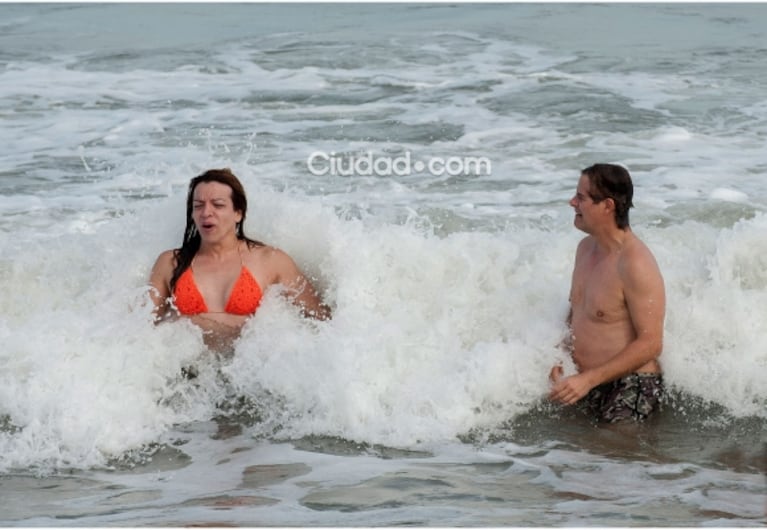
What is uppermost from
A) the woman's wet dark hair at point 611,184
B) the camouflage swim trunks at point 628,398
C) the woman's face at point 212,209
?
the woman's wet dark hair at point 611,184

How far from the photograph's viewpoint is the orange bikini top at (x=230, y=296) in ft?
20.5

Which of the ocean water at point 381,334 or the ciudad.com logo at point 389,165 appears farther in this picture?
the ciudad.com logo at point 389,165

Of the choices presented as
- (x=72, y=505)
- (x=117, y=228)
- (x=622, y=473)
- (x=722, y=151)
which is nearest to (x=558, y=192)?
(x=722, y=151)

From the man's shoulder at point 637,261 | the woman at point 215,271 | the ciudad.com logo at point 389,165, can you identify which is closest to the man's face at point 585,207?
the man's shoulder at point 637,261

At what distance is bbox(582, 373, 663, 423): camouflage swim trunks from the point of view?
5.69 m

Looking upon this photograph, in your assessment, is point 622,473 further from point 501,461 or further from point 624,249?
point 624,249

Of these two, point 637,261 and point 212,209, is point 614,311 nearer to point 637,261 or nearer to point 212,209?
point 637,261

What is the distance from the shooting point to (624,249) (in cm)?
561

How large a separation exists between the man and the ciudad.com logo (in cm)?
551

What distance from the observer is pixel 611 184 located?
5500 mm

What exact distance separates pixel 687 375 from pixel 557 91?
30.3 feet

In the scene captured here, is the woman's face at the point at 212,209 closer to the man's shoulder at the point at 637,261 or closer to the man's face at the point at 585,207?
the man's face at the point at 585,207

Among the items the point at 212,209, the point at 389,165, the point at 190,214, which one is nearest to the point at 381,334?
the point at 212,209

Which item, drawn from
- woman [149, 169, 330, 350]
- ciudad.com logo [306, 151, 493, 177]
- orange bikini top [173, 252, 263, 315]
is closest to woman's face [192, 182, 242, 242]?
woman [149, 169, 330, 350]
